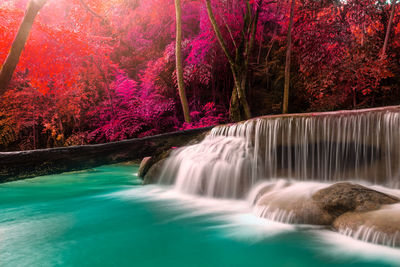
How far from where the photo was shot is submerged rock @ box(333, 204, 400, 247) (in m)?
3.16

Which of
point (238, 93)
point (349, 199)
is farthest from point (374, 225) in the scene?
point (238, 93)

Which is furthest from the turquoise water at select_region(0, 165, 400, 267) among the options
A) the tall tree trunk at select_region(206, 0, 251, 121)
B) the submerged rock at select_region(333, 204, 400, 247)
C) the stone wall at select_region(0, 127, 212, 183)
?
the tall tree trunk at select_region(206, 0, 251, 121)

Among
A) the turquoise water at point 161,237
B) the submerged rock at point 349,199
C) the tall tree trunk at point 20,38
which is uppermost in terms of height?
the tall tree trunk at point 20,38

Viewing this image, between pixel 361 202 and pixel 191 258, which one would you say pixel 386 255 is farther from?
pixel 191 258

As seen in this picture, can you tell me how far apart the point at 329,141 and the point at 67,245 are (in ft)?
16.0

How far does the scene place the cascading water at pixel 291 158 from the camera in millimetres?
5016

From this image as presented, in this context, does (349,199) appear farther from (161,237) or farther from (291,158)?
(161,237)

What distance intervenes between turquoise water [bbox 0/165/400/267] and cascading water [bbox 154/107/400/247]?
0.46 m

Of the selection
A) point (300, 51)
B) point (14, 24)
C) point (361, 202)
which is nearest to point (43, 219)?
point (361, 202)

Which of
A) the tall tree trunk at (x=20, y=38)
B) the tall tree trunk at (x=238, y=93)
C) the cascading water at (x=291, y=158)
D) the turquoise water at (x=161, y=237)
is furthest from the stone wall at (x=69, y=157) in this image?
the tall tree trunk at (x=238, y=93)

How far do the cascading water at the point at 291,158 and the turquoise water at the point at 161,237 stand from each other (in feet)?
1.51

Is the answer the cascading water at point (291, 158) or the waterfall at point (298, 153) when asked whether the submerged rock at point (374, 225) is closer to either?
the cascading water at point (291, 158)

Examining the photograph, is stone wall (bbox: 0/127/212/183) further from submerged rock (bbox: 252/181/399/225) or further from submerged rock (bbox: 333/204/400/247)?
submerged rock (bbox: 333/204/400/247)

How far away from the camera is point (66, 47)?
9133 millimetres
